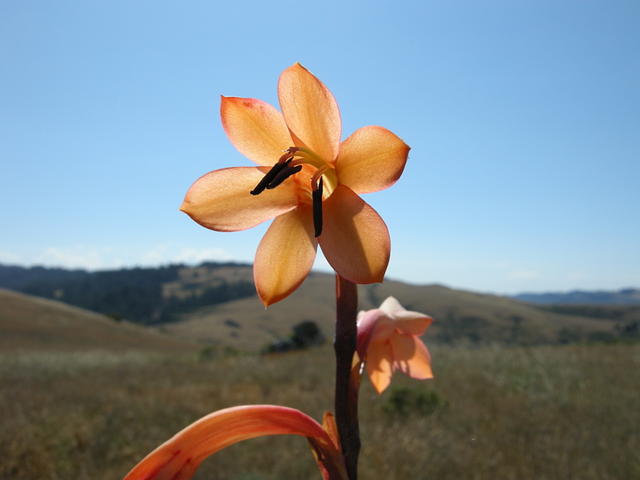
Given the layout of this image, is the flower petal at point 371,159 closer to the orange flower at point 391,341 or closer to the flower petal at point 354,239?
the flower petal at point 354,239

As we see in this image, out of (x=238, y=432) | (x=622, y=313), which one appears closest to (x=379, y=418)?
(x=238, y=432)

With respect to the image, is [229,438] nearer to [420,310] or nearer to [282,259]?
[282,259]

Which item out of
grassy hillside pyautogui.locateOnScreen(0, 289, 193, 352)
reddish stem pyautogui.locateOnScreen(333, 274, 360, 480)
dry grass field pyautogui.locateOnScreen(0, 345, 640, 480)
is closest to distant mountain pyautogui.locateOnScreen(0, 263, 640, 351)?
grassy hillside pyautogui.locateOnScreen(0, 289, 193, 352)

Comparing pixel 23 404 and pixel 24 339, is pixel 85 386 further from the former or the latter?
pixel 24 339

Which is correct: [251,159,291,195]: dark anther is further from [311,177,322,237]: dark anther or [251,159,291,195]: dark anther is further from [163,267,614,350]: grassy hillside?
[163,267,614,350]: grassy hillside

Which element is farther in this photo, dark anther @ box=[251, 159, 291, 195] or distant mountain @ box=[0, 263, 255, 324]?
distant mountain @ box=[0, 263, 255, 324]
